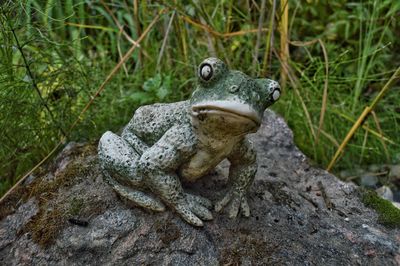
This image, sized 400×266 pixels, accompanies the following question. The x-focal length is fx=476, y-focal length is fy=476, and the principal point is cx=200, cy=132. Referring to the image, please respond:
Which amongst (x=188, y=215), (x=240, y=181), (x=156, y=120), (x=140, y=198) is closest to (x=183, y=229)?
(x=188, y=215)

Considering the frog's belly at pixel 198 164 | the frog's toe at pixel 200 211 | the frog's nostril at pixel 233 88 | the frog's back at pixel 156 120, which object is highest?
the frog's nostril at pixel 233 88

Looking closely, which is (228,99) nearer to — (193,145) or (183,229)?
(193,145)

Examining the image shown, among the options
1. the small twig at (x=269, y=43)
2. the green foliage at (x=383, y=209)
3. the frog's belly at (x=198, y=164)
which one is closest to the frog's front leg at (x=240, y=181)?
the frog's belly at (x=198, y=164)

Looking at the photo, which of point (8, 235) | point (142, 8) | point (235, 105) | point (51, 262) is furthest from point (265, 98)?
point (142, 8)

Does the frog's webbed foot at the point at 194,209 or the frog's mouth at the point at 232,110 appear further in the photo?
the frog's webbed foot at the point at 194,209

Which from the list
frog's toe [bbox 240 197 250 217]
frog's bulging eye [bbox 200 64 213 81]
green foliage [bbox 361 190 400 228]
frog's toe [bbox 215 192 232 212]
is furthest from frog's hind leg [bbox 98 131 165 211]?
green foliage [bbox 361 190 400 228]

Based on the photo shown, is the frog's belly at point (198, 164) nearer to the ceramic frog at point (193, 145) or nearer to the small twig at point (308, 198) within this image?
the ceramic frog at point (193, 145)

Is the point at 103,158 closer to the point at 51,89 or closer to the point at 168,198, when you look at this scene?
the point at 168,198

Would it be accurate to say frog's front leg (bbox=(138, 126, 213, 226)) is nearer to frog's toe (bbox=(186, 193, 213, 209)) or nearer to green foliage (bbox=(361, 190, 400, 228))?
frog's toe (bbox=(186, 193, 213, 209))
